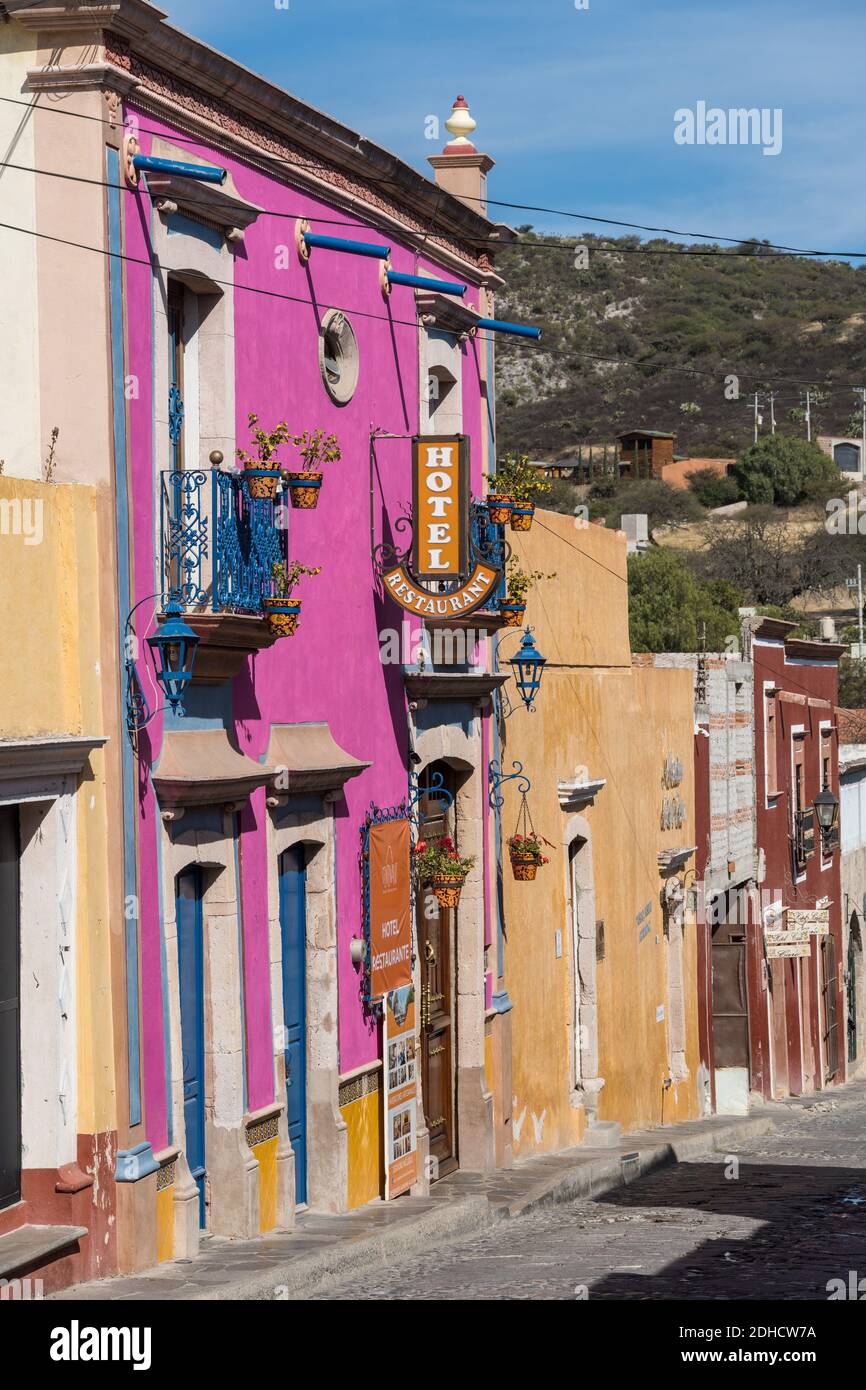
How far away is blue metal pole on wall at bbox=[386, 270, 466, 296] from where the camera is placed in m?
14.7

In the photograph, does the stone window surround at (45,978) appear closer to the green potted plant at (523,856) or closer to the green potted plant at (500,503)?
the green potted plant at (500,503)

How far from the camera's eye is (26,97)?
33.4 ft

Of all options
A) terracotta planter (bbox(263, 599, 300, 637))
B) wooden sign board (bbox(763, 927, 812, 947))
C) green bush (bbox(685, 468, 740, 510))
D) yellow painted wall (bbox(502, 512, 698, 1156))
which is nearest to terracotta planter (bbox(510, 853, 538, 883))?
yellow painted wall (bbox(502, 512, 698, 1156))

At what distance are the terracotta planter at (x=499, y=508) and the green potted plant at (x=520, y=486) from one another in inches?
2.8

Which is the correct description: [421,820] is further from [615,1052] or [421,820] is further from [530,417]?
[530,417]

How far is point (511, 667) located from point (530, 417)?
78709mm

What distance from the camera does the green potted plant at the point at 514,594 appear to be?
16.4 metres

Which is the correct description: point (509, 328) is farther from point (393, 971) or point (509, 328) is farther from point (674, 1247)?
point (674, 1247)

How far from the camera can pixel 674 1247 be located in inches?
471

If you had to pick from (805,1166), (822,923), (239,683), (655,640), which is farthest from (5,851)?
(655,640)

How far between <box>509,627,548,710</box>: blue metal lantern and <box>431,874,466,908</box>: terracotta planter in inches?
77.6

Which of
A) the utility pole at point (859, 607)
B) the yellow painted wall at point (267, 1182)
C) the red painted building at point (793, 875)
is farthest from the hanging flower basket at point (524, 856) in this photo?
the utility pole at point (859, 607)

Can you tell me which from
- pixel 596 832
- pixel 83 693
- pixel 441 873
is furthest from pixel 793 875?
pixel 83 693

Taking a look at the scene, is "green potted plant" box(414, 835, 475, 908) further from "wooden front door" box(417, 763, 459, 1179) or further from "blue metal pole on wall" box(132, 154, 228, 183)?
"blue metal pole on wall" box(132, 154, 228, 183)
